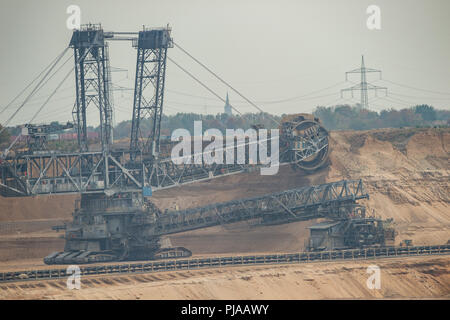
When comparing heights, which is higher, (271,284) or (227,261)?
(227,261)

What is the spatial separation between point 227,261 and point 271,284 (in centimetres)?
888

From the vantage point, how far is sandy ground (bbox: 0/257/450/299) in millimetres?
65000

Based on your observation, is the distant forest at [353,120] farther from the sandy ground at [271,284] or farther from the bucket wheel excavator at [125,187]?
the sandy ground at [271,284]

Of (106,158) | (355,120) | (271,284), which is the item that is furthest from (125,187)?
(355,120)

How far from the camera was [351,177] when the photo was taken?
105125 mm

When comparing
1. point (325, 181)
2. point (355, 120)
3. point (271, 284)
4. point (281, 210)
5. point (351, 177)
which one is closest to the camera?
point (271, 284)

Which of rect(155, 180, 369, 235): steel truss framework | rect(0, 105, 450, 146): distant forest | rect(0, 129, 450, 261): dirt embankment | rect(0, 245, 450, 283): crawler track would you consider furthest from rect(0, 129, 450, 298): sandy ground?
rect(0, 105, 450, 146): distant forest

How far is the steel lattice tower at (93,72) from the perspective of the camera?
8350 cm

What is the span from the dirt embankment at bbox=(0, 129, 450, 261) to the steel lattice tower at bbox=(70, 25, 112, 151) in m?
19.4

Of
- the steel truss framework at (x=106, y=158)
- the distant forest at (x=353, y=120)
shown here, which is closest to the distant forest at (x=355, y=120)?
the distant forest at (x=353, y=120)

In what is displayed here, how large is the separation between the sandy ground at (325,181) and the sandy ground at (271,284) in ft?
52.3

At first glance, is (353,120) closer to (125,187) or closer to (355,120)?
(355,120)
